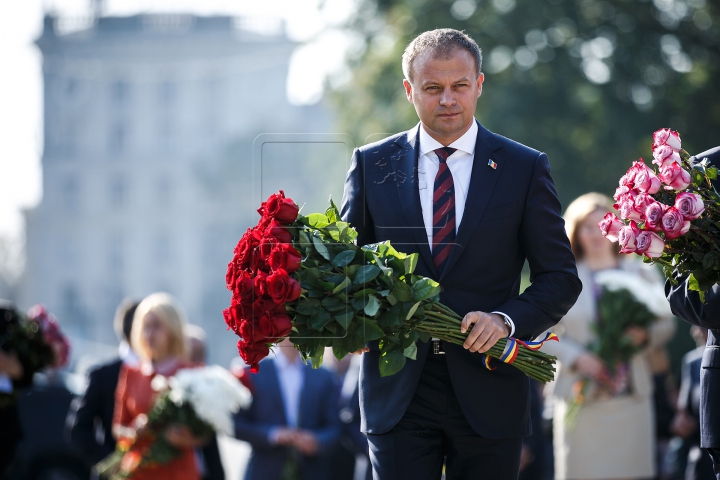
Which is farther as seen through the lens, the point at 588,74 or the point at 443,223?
the point at 588,74

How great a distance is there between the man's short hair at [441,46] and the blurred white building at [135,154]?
62.8m

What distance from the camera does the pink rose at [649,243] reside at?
391cm

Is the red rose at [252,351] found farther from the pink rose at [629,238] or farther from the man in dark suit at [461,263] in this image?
the pink rose at [629,238]

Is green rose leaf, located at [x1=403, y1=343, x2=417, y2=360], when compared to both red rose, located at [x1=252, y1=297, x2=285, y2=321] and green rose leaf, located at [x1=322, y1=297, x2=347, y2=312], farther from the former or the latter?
red rose, located at [x1=252, y1=297, x2=285, y2=321]

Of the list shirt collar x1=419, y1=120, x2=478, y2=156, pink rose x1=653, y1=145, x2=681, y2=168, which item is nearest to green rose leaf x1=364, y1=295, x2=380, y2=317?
shirt collar x1=419, y1=120, x2=478, y2=156

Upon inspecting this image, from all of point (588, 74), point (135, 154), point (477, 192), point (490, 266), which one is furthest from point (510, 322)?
point (135, 154)

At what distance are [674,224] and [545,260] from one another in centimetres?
52

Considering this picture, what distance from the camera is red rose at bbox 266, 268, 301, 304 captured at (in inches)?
148

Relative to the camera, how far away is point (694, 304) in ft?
13.7

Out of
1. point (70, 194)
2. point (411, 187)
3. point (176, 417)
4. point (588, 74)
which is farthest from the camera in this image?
point (70, 194)

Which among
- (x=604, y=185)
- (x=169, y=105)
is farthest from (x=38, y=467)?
(x=169, y=105)

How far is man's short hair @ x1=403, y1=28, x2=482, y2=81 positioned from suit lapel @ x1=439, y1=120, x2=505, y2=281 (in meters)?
0.32

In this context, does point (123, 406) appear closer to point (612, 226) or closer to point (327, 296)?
point (327, 296)

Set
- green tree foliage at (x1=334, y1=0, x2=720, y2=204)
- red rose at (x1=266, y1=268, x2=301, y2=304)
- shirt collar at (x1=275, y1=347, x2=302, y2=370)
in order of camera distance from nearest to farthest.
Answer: red rose at (x1=266, y1=268, x2=301, y2=304), shirt collar at (x1=275, y1=347, x2=302, y2=370), green tree foliage at (x1=334, y1=0, x2=720, y2=204)
